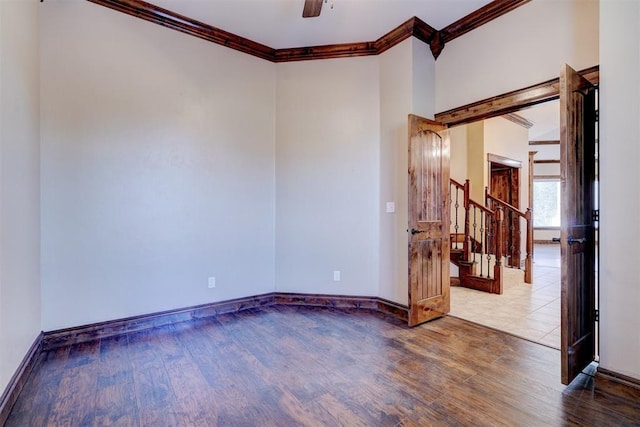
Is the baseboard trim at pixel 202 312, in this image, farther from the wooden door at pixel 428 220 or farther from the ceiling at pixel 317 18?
the ceiling at pixel 317 18

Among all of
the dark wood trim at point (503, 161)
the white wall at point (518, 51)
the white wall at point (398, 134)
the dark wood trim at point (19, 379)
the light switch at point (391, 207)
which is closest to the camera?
the dark wood trim at point (19, 379)

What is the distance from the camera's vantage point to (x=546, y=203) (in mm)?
10344

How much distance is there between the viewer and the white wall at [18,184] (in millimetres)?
1779

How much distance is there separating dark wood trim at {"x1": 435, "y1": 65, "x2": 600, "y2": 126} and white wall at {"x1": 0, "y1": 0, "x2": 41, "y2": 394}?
3.59m

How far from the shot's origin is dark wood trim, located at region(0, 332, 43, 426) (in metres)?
1.71

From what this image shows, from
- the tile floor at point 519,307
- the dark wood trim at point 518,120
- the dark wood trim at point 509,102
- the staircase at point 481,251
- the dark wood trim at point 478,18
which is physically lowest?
the tile floor at point 519,307

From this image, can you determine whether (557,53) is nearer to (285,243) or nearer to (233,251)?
(285,243)

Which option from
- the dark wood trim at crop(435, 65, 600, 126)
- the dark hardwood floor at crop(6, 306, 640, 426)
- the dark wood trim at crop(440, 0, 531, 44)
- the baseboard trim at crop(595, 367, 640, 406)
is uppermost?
the dark wood trim at crop(440, 0, 531, 44)

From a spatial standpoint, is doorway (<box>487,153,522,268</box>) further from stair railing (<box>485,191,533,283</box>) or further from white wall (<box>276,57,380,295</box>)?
white wall (<box>276,57,380,295</box>)

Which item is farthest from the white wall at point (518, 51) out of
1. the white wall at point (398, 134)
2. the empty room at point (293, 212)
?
the white wall at point (398, 134)

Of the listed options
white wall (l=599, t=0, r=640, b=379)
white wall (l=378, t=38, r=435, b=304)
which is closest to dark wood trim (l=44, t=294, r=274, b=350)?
white wall (l=378, t=38, r=435, b=304)

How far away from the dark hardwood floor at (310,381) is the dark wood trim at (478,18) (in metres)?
3.03

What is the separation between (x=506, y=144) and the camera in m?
6.52

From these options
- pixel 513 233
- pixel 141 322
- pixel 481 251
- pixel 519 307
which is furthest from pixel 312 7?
pixel 513 233
